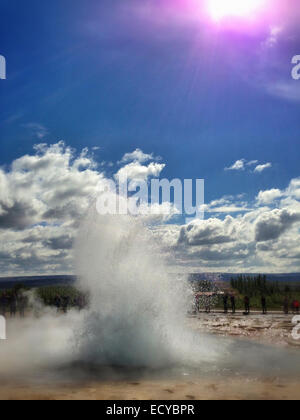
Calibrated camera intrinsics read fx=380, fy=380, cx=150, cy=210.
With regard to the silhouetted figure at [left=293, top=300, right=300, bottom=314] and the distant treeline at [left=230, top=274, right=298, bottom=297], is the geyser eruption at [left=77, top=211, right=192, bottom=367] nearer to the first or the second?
the silhouetted figure at [left=293, top=300, right=300, bottom=314]

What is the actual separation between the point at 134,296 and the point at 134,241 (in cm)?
202

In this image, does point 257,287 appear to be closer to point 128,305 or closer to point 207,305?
point 207,305

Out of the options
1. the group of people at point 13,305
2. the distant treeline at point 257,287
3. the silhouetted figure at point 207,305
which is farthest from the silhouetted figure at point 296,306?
the group of people at point 13,305

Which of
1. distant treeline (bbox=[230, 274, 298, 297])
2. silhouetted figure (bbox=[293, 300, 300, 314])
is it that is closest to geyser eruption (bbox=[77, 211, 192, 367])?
silhouetted figure (bbox=[293, 300, 300, 314])

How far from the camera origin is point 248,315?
2247 centimetres

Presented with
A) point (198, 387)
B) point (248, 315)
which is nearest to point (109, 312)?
point (198, 387)

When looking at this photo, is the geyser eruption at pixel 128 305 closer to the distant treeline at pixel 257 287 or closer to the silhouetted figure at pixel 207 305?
the silhouetted figure at pixel 207 305

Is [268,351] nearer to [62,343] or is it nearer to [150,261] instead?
[150,261]

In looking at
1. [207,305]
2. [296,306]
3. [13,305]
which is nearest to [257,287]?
[207,305]

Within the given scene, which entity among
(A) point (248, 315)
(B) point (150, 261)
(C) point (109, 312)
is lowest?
(A) point (248, 315)

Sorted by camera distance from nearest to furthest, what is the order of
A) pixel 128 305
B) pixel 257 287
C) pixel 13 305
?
pixel 128 305
pixel 13 305
pixel 257 287

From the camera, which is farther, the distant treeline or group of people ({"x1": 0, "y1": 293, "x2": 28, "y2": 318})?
the distant treeline

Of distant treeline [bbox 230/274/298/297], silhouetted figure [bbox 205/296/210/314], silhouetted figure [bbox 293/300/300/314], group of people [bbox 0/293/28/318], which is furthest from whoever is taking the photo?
distant treeline [bbox 230/274/298/297]

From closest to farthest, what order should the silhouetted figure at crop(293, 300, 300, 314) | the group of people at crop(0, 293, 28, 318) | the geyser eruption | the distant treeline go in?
the geyser eruption → the silhouetted figure at crop(293, 300, 300, 314) → the group of people at crop(0, 293, 28, 318) → the distant treeline
